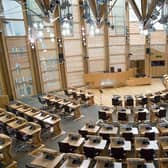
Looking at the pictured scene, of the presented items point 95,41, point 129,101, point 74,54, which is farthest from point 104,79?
point 129,101

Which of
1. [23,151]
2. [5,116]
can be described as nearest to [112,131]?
[23,151]

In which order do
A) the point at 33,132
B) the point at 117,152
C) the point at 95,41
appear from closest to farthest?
the point at 117,152 < the point at 33,132 < the point at 95,41

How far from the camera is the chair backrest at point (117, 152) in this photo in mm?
7057

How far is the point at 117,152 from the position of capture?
23.4 feet

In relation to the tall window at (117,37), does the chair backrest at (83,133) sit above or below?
below

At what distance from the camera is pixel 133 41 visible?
21203 millimetres

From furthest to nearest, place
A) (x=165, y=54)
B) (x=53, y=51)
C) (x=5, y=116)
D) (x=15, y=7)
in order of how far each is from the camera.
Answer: (x=165, y=54) < (x=53, y=51) < (x=15, y=7) < (x=5, y=116)

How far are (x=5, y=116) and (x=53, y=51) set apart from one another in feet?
29.3

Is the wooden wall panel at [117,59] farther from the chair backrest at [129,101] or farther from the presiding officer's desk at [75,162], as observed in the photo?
the presiding officer's desk at [75,162]

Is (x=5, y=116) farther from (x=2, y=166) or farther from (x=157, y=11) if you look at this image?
(x=157, y=11)

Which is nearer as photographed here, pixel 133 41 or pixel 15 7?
pixel 15 7

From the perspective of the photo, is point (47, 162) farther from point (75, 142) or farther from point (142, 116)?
point (142, 116)

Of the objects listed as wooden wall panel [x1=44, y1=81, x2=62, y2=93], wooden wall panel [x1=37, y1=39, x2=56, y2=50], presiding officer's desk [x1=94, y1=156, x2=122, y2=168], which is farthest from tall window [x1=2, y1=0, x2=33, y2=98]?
presiding officer's desk [x1=94, y1=156, x2=122, y2=168]

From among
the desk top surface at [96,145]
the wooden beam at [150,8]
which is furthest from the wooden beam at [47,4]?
the desk top surface at [96,145]
